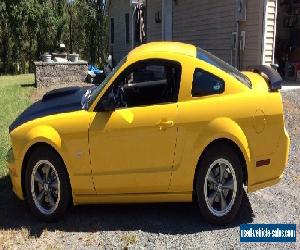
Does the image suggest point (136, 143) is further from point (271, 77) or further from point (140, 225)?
point (271, 77)

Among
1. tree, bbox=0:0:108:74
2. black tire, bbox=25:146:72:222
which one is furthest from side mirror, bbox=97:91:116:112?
tree, bbox=0:0:108:74

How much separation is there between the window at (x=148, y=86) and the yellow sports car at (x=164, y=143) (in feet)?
0.05

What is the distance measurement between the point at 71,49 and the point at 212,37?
18942 mm

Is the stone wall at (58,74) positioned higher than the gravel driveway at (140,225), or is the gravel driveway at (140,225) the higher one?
the stone wall at (58,74)

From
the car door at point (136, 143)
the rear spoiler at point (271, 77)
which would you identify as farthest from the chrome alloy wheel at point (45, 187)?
the rear spoiler at point (271, 77)

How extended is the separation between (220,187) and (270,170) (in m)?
0.58

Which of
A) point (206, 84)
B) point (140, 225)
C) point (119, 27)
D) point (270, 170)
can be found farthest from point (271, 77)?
point (119, 27)

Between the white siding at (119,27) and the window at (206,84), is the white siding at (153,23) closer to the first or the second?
the white siding at (119,27)

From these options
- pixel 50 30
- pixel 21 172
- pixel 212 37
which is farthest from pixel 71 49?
pixel 21 172

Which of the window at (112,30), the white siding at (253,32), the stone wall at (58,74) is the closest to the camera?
the white siding at (253,32)

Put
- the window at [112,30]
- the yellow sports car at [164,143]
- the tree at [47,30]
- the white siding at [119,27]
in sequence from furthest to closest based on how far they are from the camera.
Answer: the window at [112,30], the tree at [47,30], the white siding at [119,27], the yellow sports car at [164,143]

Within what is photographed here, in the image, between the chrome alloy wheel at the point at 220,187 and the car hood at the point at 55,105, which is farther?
the car hood at the point at 55,105

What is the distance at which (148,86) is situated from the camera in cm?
563

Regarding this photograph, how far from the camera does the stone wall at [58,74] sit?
57.8 ft
